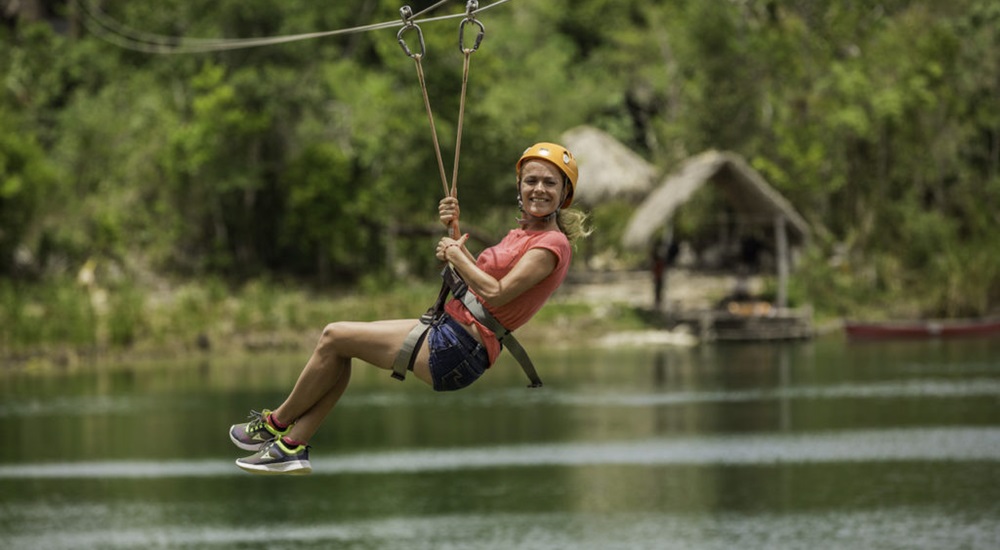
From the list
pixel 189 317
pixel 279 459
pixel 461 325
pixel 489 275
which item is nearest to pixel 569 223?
pixel 489 275

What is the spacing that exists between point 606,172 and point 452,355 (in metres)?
47.5

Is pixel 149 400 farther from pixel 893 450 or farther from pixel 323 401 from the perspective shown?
pixel 323 401

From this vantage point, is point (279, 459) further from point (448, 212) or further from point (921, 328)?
point (921, 328)

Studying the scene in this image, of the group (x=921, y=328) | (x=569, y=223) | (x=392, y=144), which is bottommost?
(x=921, y=328)

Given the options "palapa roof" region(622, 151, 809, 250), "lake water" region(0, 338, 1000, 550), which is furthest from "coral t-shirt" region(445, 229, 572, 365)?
"palapa roof" region(622, 151, 809, 250)

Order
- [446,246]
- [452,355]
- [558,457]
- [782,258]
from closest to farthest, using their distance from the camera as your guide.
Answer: [446,246]
[452,355]
[558,457]
[782,258]

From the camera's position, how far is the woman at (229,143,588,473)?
354 inches

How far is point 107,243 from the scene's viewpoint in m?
50.5

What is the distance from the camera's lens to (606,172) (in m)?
56.4

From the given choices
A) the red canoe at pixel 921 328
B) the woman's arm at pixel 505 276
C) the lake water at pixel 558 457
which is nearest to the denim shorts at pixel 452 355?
the woman's arm at pixel 505 276

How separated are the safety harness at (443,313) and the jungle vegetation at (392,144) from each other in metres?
39.4

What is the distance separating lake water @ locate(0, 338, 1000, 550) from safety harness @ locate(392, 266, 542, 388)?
20.9 m

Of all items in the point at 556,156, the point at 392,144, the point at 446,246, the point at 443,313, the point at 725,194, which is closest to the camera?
the point at 446,246

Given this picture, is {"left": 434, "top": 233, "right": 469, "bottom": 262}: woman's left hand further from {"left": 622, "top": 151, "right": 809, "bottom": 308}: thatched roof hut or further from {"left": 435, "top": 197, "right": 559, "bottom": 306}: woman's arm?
{"left": 622, "top": 151, "right": 809, "bottom": 308}: thatched roof hut
